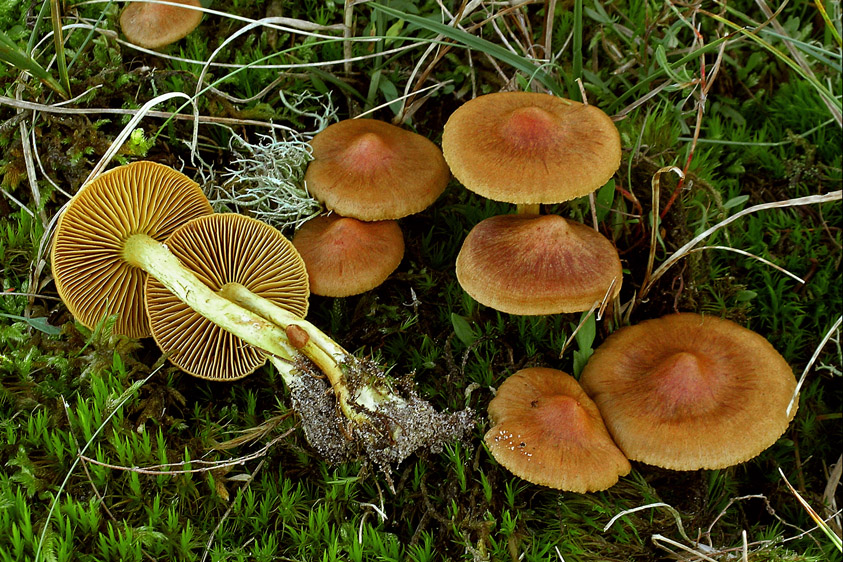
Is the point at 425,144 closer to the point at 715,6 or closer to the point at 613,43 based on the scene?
the point at 613,43

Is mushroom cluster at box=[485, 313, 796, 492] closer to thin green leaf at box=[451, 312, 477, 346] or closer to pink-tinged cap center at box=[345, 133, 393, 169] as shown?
thin green leaf at box=[451, 312, 477, 346]

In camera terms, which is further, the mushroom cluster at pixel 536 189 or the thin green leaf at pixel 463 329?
the thin green leaf at pixel 463 329

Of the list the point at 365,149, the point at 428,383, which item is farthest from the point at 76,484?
the point at 365,149

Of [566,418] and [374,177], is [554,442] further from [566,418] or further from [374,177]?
[374,177]

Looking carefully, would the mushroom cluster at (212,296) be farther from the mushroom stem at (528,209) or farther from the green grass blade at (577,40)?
the green grass blade at (577,40)

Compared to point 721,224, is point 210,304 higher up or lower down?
lower down

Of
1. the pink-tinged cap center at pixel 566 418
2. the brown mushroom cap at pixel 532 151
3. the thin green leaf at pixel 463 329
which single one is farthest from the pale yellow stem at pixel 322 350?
the brown mushroom cap at pixel 532 151

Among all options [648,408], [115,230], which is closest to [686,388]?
[648,408]
